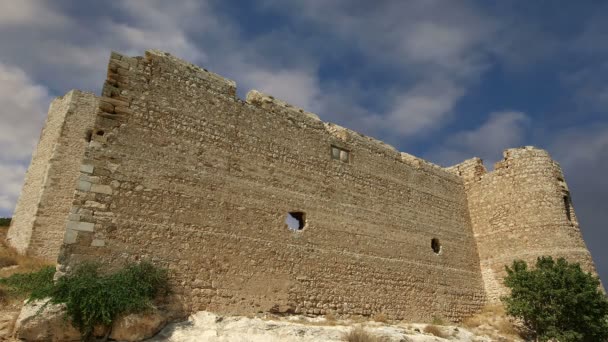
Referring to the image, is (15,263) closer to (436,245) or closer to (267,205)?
(267,205)

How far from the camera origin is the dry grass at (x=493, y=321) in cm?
1242

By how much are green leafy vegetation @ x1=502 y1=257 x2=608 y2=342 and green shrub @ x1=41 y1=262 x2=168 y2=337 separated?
9.76 metres

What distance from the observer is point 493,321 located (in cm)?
1311

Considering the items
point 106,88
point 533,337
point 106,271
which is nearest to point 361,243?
point 533,337

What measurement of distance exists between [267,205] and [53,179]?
8697 mm

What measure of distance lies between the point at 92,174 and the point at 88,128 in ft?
29.1

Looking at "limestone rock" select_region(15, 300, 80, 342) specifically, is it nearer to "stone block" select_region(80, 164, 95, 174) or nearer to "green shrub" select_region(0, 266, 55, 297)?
"green shrub" select_region(0, 266, 55, 297)

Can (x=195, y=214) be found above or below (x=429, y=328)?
above

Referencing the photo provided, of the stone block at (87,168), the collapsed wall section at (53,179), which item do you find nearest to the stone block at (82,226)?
the stone block at (87,168)

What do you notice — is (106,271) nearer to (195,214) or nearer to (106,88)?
(195,214)

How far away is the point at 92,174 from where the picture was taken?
25.5ft

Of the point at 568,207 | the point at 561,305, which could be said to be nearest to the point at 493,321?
the point at 561,305

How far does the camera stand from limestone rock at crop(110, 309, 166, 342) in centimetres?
677

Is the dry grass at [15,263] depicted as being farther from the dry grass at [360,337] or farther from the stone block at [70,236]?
the dry grass at [360,337]
